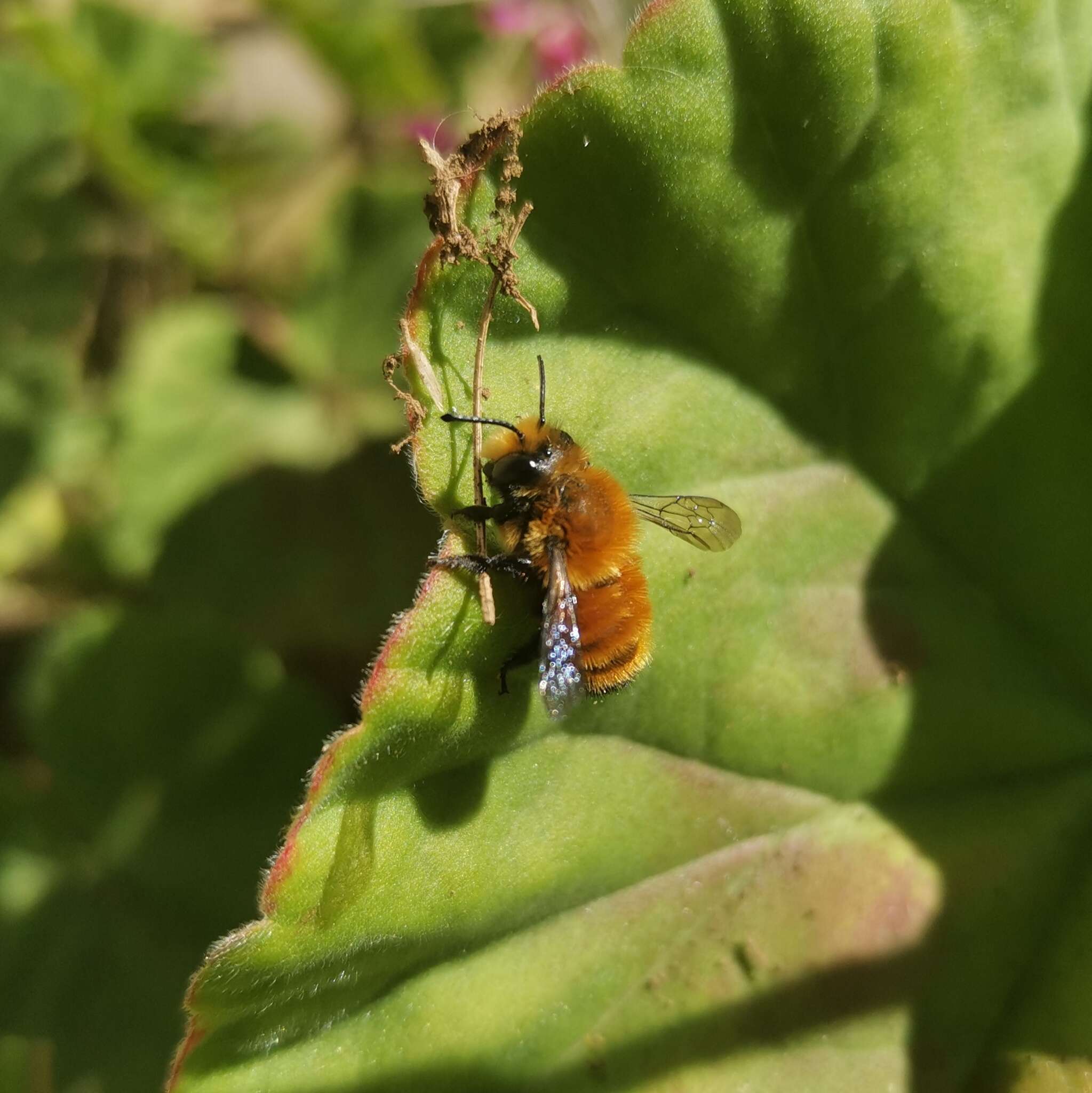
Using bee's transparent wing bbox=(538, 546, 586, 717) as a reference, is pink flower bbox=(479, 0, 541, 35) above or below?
above

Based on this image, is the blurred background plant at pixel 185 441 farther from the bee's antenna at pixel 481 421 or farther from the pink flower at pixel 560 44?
the bee's antenna at pixel 481 421

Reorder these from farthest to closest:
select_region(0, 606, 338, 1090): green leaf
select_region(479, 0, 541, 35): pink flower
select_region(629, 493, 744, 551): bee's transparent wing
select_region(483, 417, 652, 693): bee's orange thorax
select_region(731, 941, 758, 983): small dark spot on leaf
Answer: select_region(479, 0, 541, 35): pink flower < select_region(0, 606, 338, 1090): green leaf < select_region(731, 941, 758, 983): small dark spot on leaf < select_region(629, 493, 744, 551): bee's transparent wing < select_region(483, 417, 652, 693): bee's orange thorax

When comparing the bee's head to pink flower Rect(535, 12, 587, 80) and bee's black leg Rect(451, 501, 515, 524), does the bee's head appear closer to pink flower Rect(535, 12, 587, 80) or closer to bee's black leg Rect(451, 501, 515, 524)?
bee's black leg Rect(451, 501, 515, 524)

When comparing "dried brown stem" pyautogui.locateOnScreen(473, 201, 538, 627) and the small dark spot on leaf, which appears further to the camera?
the small dark spot on leaf

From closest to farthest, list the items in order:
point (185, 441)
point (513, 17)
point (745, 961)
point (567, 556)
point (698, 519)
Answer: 1. point (567, 556)
2. point (698, 519)
3. point (745, 961)
4. point (185, 441)
5. point (513, 17)

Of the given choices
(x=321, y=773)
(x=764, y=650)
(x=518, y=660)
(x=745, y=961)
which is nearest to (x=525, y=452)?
(x=518, y=660)

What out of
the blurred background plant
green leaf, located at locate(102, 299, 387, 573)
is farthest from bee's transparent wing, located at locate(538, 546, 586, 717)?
green leaf, located at locate(102, 299, 387, 573)

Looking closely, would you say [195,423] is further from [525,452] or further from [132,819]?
[525,452]
